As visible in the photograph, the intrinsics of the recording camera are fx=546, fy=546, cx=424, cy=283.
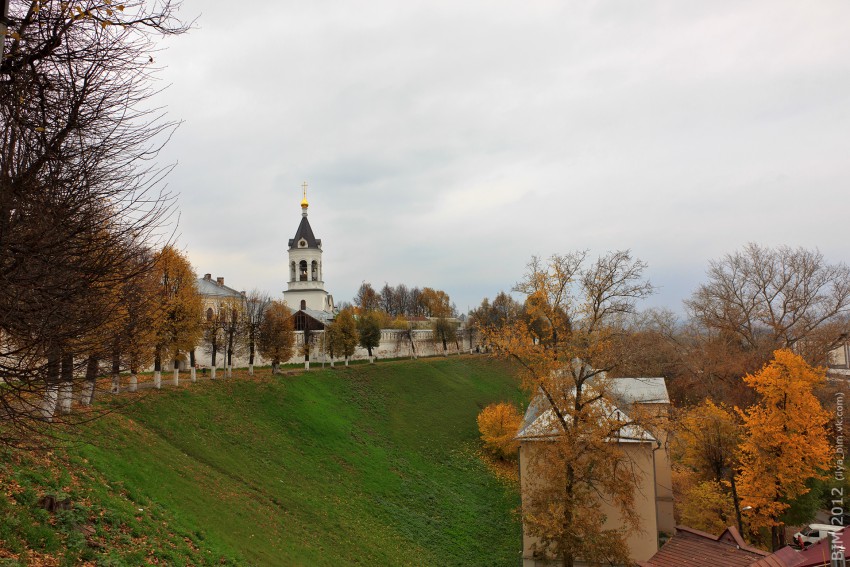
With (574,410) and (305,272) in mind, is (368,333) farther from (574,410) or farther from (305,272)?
(574,410)

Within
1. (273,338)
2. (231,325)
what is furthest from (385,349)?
(231,325)

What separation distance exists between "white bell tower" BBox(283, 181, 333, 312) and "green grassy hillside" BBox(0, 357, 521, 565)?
19269mm

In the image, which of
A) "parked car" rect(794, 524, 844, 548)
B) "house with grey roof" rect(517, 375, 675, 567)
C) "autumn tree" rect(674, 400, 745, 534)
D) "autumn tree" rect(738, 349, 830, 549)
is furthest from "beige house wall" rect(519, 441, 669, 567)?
"parked car" rect(794, 524, 844, 548)

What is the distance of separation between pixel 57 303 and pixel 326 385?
35.0 meters

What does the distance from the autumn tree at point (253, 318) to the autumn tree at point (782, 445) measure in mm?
30299

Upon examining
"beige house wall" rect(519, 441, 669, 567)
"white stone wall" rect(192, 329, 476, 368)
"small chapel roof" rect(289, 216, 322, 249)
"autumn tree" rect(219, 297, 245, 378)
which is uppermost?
"small chapel roof" rect(289, 216, 322, 249)

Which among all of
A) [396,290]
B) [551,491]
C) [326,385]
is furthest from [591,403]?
[396,290]

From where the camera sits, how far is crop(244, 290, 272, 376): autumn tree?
3900 centimetres

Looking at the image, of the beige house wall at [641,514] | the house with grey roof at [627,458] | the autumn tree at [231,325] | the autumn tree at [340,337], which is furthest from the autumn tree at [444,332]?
the beige house wall at [641,514]

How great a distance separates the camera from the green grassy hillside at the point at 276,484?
38.3 ft

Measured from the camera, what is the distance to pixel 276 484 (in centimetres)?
2197

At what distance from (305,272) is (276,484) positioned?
42.2 metres

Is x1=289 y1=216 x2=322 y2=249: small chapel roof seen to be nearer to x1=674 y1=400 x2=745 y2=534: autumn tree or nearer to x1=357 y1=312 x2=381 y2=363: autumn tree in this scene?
x1=357 y1=312 x2=381 y2=363: autumn tree

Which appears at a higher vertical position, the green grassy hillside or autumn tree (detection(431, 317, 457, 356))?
autumn tree (detection(431, 317, 457, 356))
